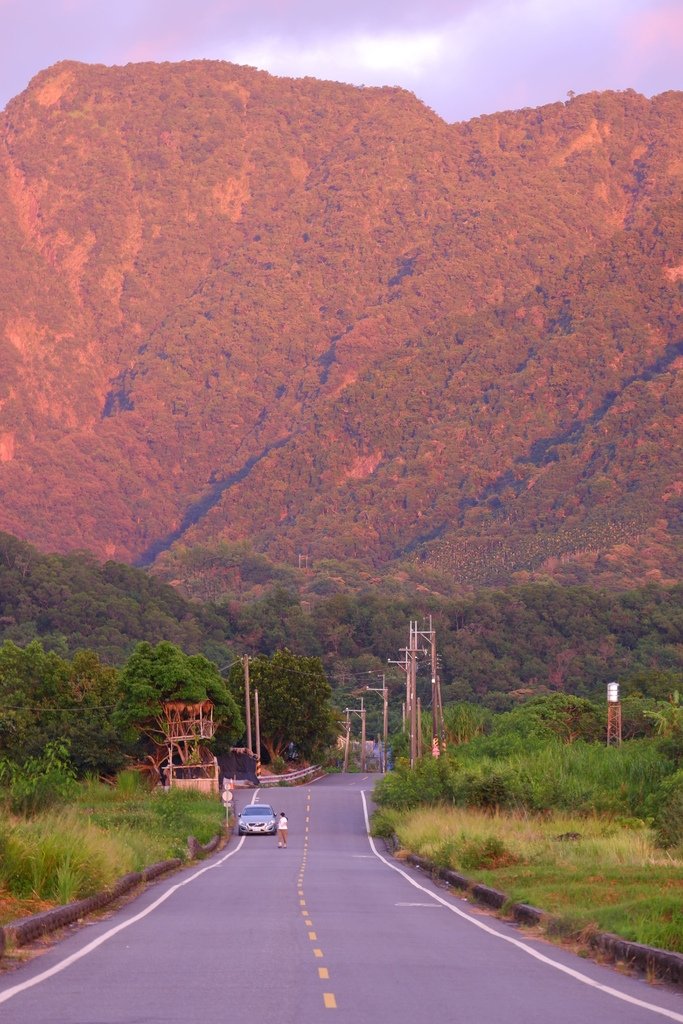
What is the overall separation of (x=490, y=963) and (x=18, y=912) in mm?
6549

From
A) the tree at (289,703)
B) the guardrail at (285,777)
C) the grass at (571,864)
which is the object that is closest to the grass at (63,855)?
the grass at (571,864)

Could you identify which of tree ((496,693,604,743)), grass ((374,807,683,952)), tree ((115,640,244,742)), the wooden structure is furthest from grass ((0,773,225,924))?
tree ((115,640,244,742))

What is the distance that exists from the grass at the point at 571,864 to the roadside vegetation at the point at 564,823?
0.03 meters

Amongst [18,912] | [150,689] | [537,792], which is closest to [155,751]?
[150,689]

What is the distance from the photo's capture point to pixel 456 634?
610ft

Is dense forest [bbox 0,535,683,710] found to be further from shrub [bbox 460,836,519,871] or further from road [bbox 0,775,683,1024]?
road [bbox 0,775,683,1024]

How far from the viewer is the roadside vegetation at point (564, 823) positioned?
2202 centimetres

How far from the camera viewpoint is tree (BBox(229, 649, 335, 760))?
111 metres

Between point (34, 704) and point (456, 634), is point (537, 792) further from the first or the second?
point (456, 634)

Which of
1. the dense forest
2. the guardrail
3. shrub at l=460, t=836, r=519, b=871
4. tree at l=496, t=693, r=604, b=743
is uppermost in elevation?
the dense forest

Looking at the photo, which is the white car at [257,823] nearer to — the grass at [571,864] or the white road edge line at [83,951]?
the grass at [571,864]

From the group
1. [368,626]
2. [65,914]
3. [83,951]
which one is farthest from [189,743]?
[368,626]

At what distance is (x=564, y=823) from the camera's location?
41.3 m

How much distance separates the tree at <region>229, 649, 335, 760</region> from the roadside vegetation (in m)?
38.7
